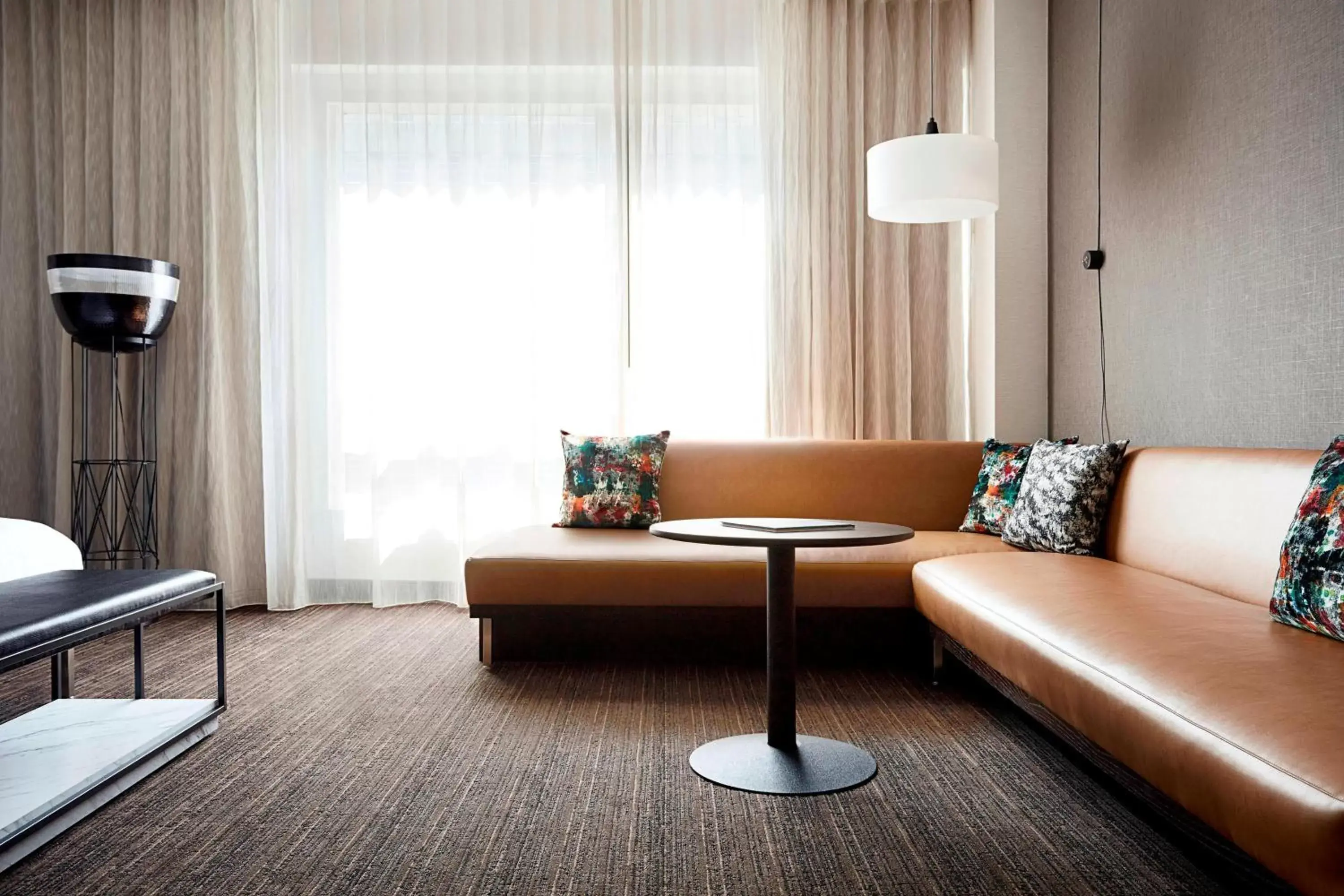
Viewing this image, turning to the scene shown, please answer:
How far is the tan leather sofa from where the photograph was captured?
4.04 ft

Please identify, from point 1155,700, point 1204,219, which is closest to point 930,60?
point 1204,219

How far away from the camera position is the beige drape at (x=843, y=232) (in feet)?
13.2

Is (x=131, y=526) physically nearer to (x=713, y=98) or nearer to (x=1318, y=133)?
(x=713, y=98)

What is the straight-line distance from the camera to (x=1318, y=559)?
176 centimetres

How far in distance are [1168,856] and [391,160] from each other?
3851mm

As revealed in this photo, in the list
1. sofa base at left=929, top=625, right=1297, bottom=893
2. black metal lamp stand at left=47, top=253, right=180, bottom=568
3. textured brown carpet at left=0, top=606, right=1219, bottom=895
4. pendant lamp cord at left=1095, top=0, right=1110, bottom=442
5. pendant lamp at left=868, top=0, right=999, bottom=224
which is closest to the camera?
sofa base at left=929, top=625, right=1297, bottom=893

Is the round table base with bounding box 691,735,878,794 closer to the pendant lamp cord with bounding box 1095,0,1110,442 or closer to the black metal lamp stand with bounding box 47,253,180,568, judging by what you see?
the pendant lamp cord with bounding box 1095,0,1110,442

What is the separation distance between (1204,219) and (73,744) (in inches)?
132

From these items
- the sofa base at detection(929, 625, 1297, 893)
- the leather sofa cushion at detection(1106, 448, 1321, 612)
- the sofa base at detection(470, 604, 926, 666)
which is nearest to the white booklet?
the sofa base at detection(929, 625, 1297, 893)

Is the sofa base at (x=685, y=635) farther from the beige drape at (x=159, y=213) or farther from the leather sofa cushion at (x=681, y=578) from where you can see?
the beige drape at (x=159, y=213)

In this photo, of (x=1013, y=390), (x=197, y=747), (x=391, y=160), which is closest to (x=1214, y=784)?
(x=197, y=747)

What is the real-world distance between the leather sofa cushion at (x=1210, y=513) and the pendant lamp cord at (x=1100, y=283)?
56 centimetres

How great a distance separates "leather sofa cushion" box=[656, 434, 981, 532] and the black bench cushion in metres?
1.78

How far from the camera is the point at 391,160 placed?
13.6 feet
